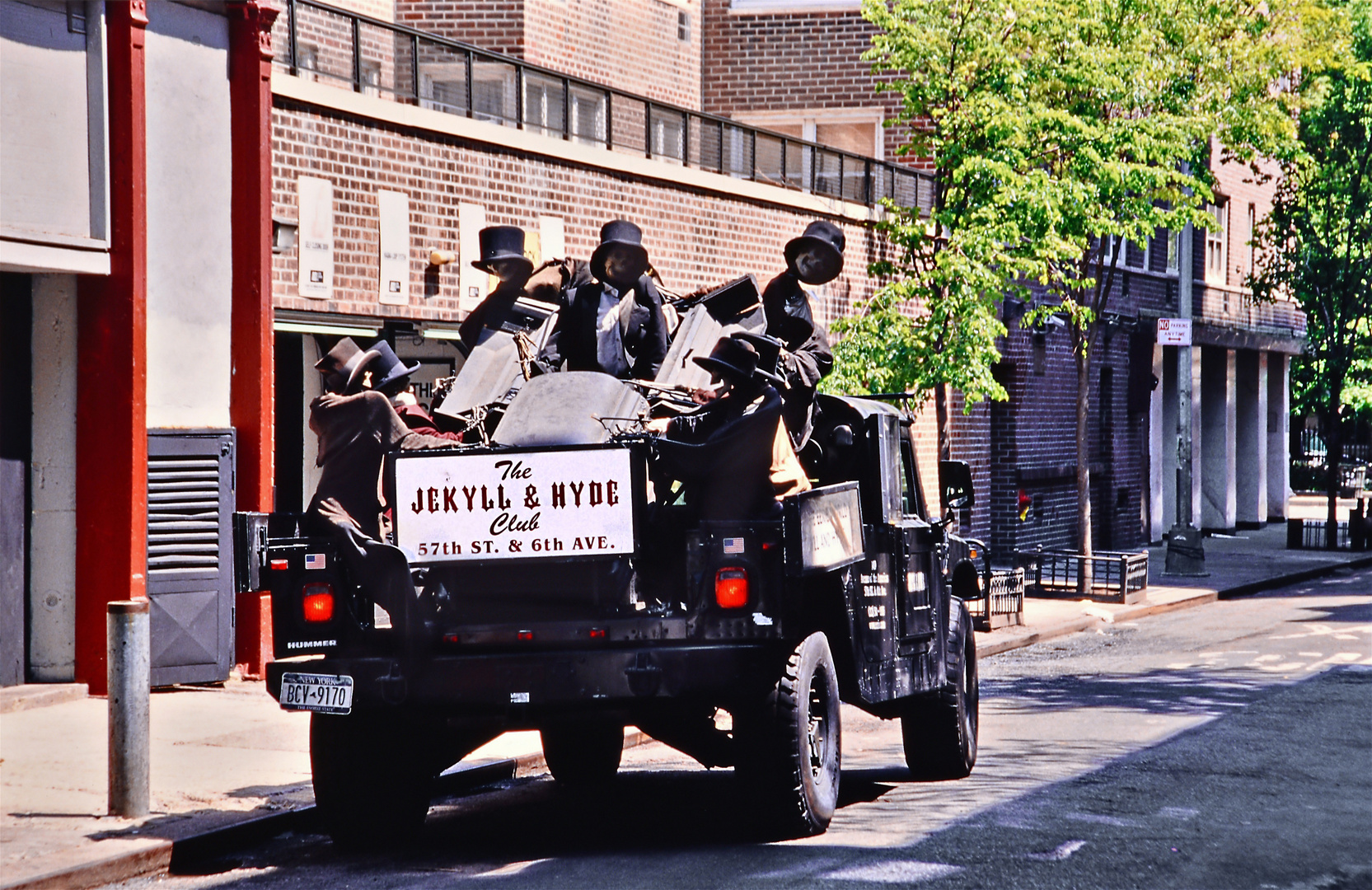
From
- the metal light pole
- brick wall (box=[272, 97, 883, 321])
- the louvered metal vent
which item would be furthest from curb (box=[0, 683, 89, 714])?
the metal light pole

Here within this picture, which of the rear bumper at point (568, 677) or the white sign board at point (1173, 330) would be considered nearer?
the rear bumper at point (568, 677)

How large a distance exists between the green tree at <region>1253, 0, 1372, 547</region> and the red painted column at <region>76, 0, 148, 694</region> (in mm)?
23422

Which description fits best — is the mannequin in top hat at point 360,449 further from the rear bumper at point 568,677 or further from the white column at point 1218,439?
the white column at point 1218,439

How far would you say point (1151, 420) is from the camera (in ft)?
113

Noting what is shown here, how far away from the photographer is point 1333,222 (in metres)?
33.1

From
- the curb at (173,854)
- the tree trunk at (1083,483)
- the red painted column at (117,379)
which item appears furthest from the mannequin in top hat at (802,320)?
the tree trunk at (1083,483)

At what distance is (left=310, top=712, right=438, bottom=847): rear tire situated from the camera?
8.28 m

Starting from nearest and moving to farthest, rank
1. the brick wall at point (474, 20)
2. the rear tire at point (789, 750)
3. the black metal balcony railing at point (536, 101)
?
the rear tire at point (789, 750) → the black metal balcony railing at point (536, 101) → the brick wall at point (474, 20)

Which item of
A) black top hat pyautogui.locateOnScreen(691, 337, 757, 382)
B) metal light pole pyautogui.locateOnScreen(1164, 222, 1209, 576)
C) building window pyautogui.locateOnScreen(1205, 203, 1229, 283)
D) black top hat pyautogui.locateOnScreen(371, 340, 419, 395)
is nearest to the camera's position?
black top hat pyautogui.locateOnScreen(691, 337, 757, 382)

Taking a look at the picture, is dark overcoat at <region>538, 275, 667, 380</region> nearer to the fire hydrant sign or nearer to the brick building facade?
the fire hydrant sign

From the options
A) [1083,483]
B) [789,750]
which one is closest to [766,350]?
[789,750]

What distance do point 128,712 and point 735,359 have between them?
10.9 feet

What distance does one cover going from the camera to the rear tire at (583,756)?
10.0m

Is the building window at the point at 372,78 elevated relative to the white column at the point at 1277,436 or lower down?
elevated
